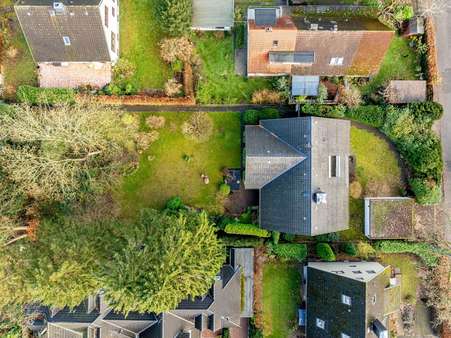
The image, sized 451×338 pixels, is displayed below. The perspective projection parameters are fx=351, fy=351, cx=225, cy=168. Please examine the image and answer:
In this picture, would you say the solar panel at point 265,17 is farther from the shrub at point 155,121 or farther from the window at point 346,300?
the window at point 346,300

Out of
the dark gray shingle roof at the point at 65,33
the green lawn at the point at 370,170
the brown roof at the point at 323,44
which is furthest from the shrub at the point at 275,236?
the dark gray shingle roof at the point at 65,33

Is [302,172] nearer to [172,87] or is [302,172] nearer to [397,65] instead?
[172,87]

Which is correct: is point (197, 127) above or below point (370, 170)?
above

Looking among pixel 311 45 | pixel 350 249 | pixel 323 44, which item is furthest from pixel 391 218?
pixel 311 45

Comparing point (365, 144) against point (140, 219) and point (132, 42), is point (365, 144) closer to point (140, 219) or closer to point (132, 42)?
point (140, 219)

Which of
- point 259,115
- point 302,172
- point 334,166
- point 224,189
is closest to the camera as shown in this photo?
point 302,172

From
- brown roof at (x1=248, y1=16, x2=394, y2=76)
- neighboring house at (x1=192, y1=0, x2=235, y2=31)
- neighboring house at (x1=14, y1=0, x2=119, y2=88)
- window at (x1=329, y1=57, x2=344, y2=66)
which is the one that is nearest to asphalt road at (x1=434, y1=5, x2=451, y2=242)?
brown roof at (x1=248, y1=16, x2=394, y2=76)
